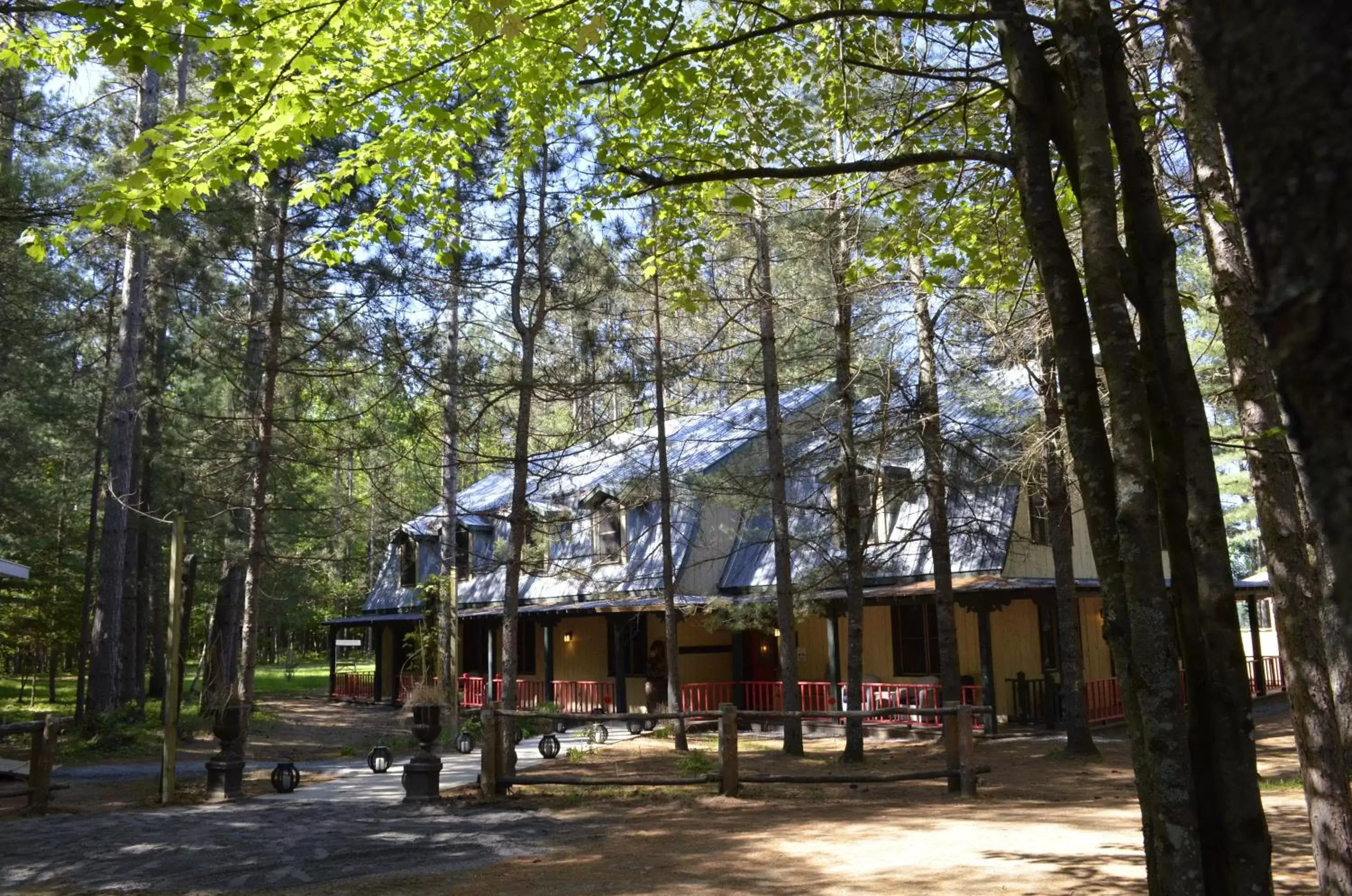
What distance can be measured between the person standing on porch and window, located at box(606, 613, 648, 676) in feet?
3.11

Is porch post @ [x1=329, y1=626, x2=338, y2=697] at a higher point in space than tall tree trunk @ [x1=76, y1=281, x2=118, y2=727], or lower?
lower

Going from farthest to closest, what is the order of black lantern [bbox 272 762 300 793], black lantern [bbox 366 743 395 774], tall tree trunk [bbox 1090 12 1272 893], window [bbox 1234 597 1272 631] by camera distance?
window [bbox 1234 597 1272 631], black lantern [bbox 366 743 395 774], black lantern [bbox 272 762 300 793], tall tree trunk [bbox 1090 12 1272 893]

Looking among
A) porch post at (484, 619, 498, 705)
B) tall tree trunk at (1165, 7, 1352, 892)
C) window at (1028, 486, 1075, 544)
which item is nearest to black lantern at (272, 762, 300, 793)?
porch post at (484, 619, 498, 705)

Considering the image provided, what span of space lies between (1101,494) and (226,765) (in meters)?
12.2

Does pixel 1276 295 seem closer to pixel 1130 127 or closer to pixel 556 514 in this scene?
pixel 1130 127

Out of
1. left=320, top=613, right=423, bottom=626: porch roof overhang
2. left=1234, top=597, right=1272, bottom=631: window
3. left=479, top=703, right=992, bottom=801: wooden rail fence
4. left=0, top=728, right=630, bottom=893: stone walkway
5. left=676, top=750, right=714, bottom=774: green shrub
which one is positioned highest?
left=320, top=613, right=423, bottom=626: porch roof overhang

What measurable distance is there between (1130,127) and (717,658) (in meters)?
23.0

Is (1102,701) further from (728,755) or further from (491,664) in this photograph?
(491,664)

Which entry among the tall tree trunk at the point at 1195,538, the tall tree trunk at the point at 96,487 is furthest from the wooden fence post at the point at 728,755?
the tall tree trunk at the point at 96,487

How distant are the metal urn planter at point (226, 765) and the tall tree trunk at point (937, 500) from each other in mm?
10786

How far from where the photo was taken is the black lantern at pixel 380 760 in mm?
16656

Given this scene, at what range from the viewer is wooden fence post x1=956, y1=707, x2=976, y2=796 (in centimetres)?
1238

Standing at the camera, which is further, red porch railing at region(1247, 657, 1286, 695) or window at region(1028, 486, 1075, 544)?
red porch railing at region(1247, 657, 1286, 695)

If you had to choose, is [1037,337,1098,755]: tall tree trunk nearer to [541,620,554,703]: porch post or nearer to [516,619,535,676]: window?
[541,620,554,703]: porch post
